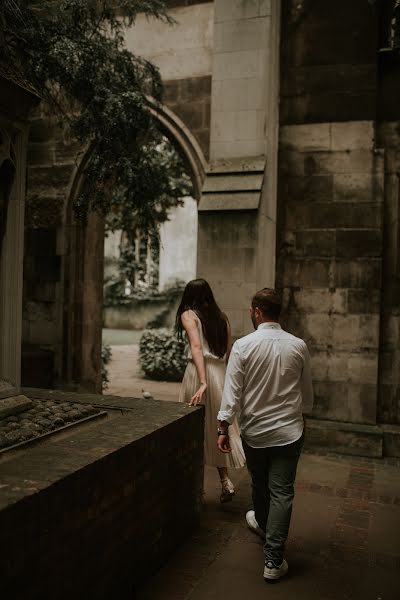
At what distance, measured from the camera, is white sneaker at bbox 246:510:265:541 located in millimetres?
4035

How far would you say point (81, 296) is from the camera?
8.28m

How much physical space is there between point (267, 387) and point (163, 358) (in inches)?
349

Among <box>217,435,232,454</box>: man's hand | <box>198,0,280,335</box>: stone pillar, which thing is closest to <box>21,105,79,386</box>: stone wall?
<box>198,0,280,335</box>: stone pillar

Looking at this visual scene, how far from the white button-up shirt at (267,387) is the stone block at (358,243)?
3.52 metres

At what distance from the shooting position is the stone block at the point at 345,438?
21.4ft

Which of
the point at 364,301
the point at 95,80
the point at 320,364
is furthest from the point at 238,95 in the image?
the point at 320,364

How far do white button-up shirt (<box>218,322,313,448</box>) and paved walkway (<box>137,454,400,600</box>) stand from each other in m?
0.83

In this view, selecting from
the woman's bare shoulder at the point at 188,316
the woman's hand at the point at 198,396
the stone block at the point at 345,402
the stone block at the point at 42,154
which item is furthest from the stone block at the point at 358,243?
the stone block at the point at 42,154

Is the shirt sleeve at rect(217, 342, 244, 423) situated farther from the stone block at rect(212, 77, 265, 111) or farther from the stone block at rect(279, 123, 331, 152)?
the stone block at rect(279, 123, 331, 152)

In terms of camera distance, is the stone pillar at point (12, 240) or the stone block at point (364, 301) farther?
the stone block at point (364, 301)

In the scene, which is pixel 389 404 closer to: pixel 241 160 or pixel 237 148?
pixel 241 160

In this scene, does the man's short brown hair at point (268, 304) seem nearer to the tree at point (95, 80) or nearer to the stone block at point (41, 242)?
the tree at point (95, 80)

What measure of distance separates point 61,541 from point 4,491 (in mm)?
377

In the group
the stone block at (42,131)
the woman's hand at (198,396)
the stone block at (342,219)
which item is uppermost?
the stone block at (42,131)
